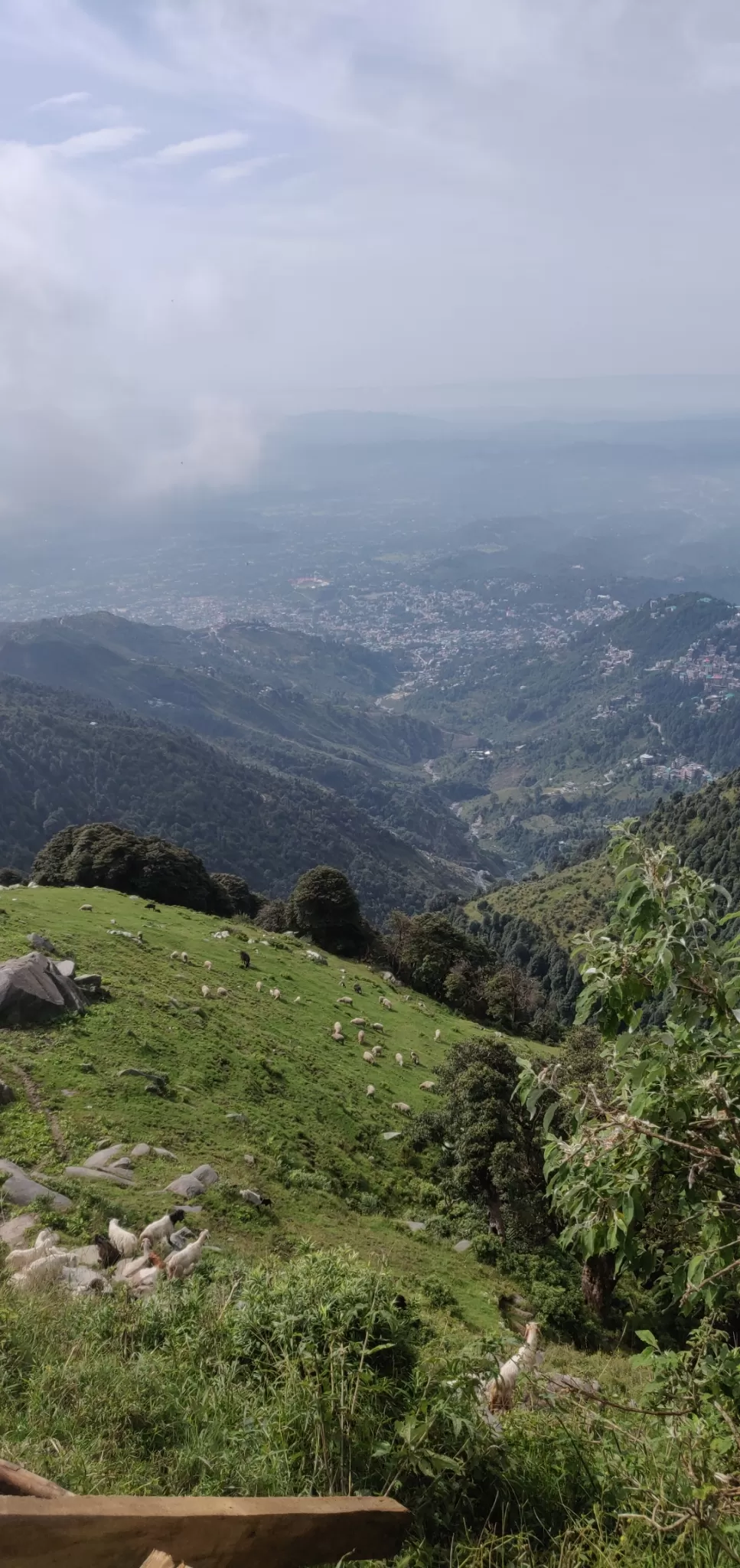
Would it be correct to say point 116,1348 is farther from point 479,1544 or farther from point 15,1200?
point 15,1200

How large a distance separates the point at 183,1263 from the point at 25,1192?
320cm

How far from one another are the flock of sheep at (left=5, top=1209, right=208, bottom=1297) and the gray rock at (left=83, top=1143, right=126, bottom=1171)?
7.76 feet

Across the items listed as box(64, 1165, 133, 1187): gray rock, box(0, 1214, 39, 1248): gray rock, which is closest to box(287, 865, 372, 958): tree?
box(64, 1165, 133, 1187): gray rock

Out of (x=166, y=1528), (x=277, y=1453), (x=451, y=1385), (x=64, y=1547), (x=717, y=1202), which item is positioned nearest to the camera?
(x=64, y=1547)

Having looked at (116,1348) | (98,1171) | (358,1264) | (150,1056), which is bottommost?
(150,1056)

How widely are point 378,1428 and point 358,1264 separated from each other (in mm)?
1518

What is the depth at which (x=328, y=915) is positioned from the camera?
154 feet

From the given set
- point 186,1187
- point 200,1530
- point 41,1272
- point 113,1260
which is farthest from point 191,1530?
point 186,1187

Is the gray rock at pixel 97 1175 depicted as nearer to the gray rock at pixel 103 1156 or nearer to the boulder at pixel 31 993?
the gray rock at pixel 103 1156

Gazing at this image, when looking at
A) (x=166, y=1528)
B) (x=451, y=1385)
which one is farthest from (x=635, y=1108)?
(x=166, y=1528)

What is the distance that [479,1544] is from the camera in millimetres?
3896

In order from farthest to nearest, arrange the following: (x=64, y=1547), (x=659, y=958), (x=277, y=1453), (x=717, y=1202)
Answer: (x=277, y=1453), (x=659, y=958), (x=717, y=1202), (x=64, y=1547)

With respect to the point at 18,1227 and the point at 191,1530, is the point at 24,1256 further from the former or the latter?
the point at 191,1530

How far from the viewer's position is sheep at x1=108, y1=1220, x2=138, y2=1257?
32.1 feet
